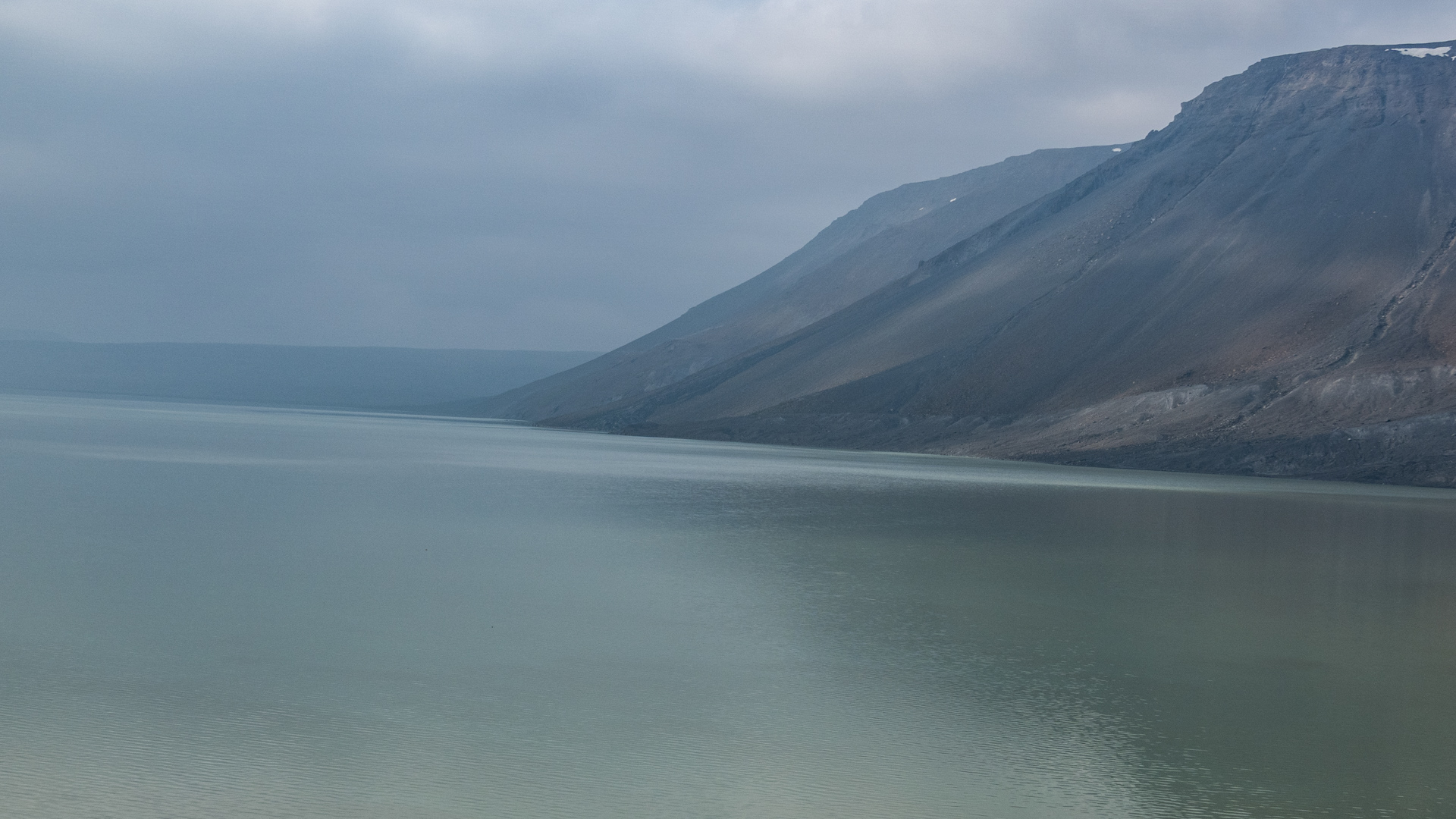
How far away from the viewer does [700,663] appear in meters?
19.2

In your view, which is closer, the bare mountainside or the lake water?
the lake water

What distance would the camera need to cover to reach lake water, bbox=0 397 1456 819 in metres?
13.4

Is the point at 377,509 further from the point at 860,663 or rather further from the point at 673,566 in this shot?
the point at 860,663

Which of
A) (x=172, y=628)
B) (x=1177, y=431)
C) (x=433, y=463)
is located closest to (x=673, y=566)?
(x=172, y=628)

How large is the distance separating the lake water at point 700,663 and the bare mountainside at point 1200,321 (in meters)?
46.1

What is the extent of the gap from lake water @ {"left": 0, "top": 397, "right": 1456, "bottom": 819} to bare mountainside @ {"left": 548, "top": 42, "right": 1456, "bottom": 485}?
4609 centimetres

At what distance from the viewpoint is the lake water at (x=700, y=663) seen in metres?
13.4

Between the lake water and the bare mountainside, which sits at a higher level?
the bare mountainside

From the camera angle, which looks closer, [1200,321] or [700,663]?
[700,663]

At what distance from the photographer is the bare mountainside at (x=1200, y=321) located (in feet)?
278

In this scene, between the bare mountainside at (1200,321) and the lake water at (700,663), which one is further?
the bare mountainside at (1200,321)

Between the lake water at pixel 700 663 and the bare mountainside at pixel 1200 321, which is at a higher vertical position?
the bare mountainside at pixel 1200 321

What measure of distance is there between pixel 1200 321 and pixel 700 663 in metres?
94.8

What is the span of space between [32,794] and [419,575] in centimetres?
1456
